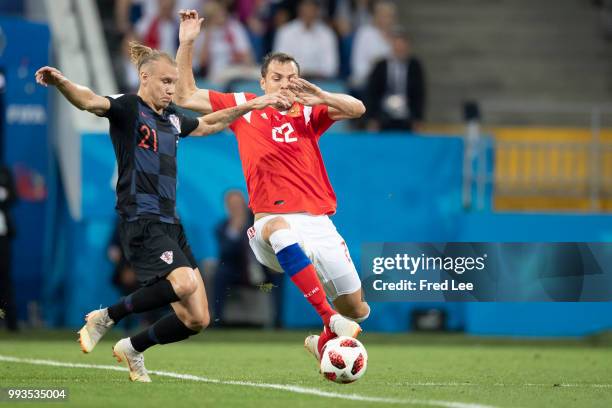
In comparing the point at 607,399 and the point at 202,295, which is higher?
the point at 202,295

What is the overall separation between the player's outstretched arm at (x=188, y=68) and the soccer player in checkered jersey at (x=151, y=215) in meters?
0.86

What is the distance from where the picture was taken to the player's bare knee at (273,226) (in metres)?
10.1


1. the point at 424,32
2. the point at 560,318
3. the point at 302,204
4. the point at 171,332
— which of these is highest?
the point at 424,32

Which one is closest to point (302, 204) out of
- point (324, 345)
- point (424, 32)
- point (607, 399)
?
point (324, 345)

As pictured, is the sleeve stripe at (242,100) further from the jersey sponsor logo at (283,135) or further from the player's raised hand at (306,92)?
the player's raised hand at (306,92)

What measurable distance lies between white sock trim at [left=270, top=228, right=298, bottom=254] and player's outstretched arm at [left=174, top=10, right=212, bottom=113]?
131 cm

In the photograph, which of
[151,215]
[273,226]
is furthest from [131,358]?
[273,226]

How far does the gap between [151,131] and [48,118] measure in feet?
29.9

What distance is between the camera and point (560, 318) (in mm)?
16344

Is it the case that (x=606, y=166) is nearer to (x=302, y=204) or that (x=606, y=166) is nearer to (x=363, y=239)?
(x=363, y=239)

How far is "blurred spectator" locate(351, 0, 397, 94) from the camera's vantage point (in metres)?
18.9

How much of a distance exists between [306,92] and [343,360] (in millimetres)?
1997

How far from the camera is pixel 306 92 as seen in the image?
988cm

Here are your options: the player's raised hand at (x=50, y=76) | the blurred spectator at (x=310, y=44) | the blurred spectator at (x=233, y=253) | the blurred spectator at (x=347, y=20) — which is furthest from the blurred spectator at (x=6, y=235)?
the player's raised hand at (x=50, y=76)
